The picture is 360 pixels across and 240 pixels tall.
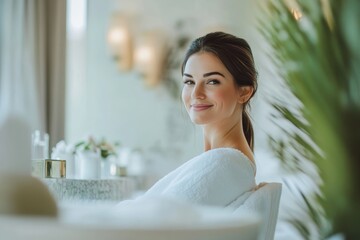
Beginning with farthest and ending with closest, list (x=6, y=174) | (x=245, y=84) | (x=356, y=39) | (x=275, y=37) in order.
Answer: (x=245, y=84), (x=275, y=37), (x=356, y=39), (x=6, y=174)

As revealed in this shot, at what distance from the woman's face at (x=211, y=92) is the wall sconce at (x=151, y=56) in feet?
11.8

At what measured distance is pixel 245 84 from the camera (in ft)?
5.91

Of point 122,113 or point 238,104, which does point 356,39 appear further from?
point 122,113

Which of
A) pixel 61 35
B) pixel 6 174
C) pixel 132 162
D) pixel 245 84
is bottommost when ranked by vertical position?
pixel 132 162

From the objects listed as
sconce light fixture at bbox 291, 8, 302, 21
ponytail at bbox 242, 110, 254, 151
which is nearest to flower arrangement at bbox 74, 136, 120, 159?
ponytail at bbox 242, 110, 254, 151

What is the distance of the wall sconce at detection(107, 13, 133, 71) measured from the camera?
18.1ft

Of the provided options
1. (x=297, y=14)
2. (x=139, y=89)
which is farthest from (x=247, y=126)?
(x=139, y=89)

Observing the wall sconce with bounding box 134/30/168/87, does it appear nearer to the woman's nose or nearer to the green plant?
the woman's nose

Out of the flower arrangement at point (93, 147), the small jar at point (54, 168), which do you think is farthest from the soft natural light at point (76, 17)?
the small jar at point (54, 168)

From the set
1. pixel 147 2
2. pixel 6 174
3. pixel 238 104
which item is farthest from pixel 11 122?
pixel 147 2

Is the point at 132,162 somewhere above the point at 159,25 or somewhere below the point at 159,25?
below

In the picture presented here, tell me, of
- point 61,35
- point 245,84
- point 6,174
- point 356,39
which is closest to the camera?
point 6,174

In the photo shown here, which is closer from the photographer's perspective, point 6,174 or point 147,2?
point 6,174

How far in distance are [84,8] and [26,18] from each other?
0.77 meters
